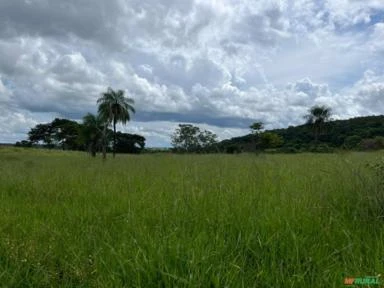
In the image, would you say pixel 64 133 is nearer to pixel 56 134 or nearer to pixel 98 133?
pixel 56 134

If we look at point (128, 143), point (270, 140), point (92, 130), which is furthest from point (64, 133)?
point (270, 140)

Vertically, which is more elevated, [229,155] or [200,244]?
[229,155]

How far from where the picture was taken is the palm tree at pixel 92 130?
62500mm

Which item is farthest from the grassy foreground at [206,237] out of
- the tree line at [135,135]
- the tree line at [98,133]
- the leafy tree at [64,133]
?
the leafy tree at [64,133]

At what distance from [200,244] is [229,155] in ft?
23.7

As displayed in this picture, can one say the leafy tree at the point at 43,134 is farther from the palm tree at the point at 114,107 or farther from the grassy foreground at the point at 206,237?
the grassy foreground at the point at 206,237

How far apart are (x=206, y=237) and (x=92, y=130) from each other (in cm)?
6414

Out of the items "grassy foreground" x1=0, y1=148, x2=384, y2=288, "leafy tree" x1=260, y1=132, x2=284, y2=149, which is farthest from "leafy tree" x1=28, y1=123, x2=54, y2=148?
"grassy foreground" x1=0, y1=148, x2=384, y2=288

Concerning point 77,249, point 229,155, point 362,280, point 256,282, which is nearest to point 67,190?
point 77,249

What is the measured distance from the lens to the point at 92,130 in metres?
64.1

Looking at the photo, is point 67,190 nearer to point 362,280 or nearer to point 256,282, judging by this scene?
point 256,282

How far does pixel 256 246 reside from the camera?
8.76 feet

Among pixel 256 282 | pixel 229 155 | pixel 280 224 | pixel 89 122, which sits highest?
pixel 89 122

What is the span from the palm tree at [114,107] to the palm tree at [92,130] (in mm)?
5903
